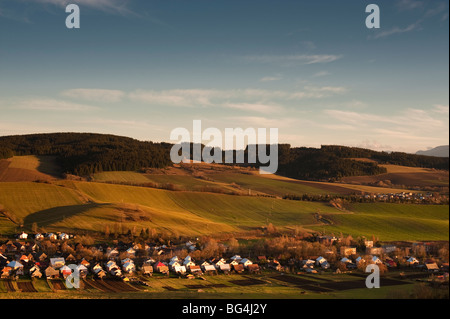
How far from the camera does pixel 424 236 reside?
185 feet

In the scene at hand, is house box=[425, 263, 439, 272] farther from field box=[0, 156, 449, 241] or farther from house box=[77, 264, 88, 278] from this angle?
house box=[77, 264, 88, 278]

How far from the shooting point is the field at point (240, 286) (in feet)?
91.7

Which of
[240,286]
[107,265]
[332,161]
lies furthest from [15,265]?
[332,161]

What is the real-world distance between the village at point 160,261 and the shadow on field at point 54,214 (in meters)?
6.24

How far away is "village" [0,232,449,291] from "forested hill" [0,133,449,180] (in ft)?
153

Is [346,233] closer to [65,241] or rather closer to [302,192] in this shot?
[302,192]

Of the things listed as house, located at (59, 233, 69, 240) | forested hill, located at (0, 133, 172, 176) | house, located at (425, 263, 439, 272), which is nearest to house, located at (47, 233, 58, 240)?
house, located at (59, 233, 69, 240)

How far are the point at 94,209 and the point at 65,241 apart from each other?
1354 centimetres

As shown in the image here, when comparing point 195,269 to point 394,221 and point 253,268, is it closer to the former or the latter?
point 253,268

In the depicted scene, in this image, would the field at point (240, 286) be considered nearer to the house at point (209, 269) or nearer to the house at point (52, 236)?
the house at point (209, 269)

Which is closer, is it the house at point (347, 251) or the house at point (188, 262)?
the house at point (188, 262)

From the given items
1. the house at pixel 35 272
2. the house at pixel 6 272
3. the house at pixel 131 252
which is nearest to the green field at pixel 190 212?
the house at pixel 131 252

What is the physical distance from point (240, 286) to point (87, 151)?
8312cm
